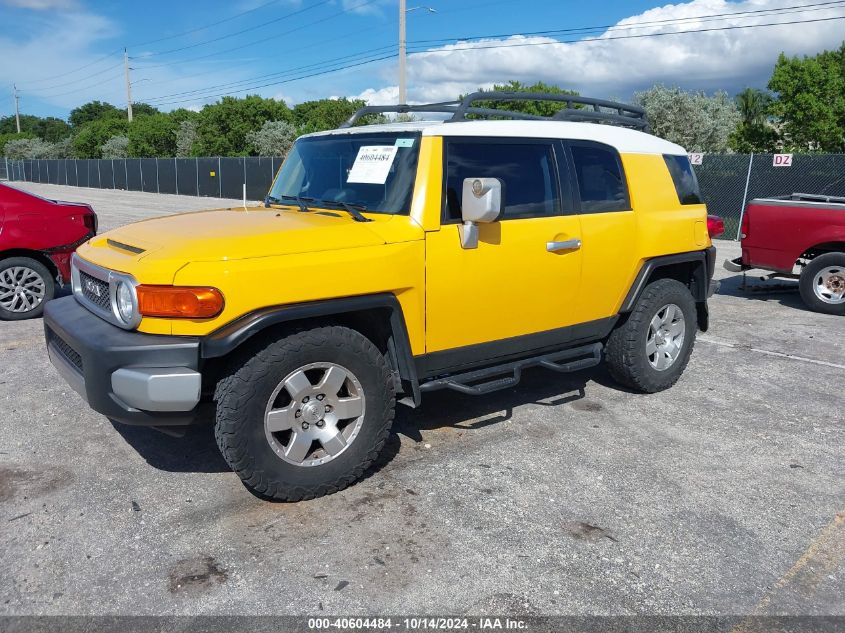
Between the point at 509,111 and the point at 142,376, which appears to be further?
the point at 509,111

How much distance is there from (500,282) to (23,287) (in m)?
5.88

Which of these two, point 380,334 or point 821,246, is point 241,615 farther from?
point 821,246

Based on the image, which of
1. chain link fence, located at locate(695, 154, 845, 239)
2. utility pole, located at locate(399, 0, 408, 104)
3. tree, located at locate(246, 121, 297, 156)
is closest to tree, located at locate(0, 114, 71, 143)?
tree, located at locate(246, 121, 297, 156)

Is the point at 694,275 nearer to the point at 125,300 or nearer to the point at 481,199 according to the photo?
the point at 481,199

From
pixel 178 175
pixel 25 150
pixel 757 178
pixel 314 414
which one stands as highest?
pixel 25 150

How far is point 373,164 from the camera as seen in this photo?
409 cm

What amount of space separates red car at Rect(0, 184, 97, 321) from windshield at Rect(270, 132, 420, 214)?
3908 mm

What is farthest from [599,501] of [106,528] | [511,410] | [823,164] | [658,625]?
[823,164]

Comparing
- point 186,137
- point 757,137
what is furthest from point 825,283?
point 186,137

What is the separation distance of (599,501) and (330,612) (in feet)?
5.39

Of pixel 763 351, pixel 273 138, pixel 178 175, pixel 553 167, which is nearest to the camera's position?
pixel 553 167

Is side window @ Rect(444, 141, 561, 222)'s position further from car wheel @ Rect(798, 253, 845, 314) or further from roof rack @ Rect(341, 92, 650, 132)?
car wheel @ Rect(798, 253, 845, 314)

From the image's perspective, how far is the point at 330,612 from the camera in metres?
2.75

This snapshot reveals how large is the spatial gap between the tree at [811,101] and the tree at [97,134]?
65301 mm
